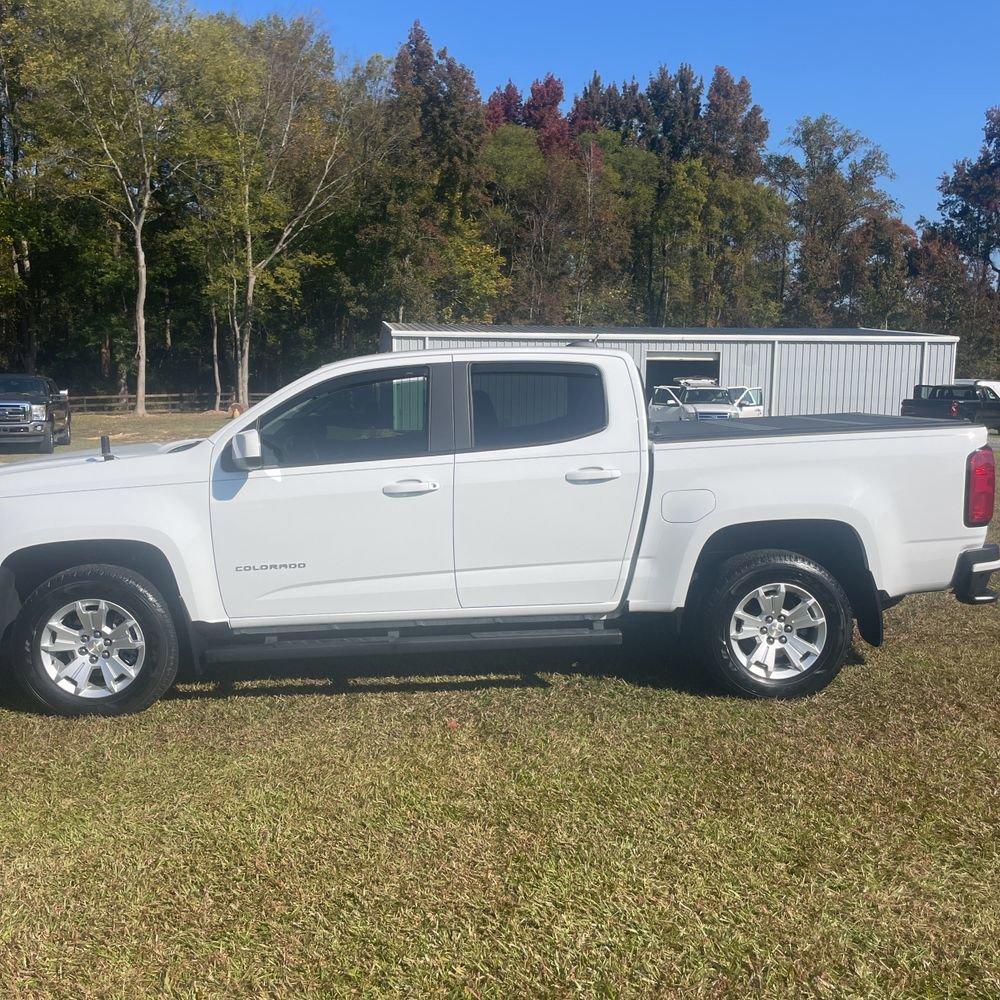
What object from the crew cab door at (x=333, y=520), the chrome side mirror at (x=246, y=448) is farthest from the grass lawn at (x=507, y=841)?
the chrome side mirror at (x=246, y=448)

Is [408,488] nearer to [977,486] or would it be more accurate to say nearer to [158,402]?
[977,486]

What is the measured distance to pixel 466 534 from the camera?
5.61 meters

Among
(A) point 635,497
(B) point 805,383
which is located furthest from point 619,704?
(B) point 805,383

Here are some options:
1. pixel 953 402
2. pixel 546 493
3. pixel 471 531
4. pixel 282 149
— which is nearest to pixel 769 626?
pixel 546 493

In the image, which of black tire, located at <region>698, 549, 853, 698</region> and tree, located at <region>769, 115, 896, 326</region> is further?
tree, located at <region>769, 115, 896, 326</region>

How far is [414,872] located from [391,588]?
6.52 ft

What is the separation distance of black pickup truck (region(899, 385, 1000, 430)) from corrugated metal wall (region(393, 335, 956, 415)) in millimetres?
944

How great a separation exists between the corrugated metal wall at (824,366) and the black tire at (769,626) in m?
27.4

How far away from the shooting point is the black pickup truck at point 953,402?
31.6 metres

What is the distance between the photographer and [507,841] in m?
4.09

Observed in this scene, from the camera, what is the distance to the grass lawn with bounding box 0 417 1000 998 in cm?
328

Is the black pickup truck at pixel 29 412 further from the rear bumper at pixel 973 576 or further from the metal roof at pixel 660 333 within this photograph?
the rear bumper at pixel 973 576

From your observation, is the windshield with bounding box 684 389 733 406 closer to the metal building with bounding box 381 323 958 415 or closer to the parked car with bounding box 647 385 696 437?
the parked car with bounding box 647 385 696 437

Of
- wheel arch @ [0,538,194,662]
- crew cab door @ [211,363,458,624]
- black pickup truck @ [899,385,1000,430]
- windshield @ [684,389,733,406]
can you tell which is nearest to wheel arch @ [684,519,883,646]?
crew cab door @ [211,363,458,624]
